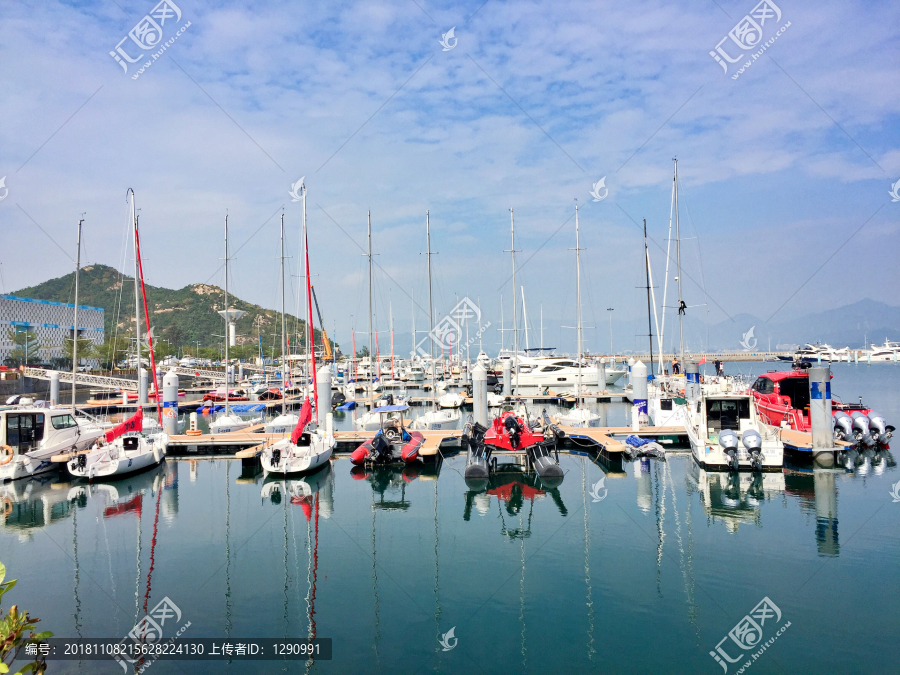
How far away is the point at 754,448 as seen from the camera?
2598cm

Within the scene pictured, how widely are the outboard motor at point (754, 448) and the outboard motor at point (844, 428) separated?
6.73 metres

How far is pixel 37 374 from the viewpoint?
62.1m

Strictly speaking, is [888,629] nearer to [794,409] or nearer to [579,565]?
[579,565]

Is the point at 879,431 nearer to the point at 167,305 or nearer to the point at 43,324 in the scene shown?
the point at 43,324

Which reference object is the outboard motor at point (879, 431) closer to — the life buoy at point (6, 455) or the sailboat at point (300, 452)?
the sailboat at point (300, 452)

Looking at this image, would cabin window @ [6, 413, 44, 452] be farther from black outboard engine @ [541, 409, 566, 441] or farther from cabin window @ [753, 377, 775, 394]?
cabin window @ [753, 377, 775, 394]

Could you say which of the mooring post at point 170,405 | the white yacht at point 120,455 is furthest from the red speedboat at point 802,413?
the mooring post at point 170,405

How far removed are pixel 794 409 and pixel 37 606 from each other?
34154 millimetres

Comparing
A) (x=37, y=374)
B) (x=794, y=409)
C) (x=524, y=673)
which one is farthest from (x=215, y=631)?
(x=37, y=374)

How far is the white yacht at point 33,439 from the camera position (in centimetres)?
2716

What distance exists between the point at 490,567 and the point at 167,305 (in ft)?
608

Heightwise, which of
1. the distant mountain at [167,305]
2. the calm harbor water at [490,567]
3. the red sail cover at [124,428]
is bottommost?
the calm harbor water at [490,567]

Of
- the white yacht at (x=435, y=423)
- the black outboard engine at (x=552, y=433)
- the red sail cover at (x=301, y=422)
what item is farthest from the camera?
the white yacht at (x=435, y=423)

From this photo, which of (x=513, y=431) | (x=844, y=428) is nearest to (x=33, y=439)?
(x=513, y=431)
